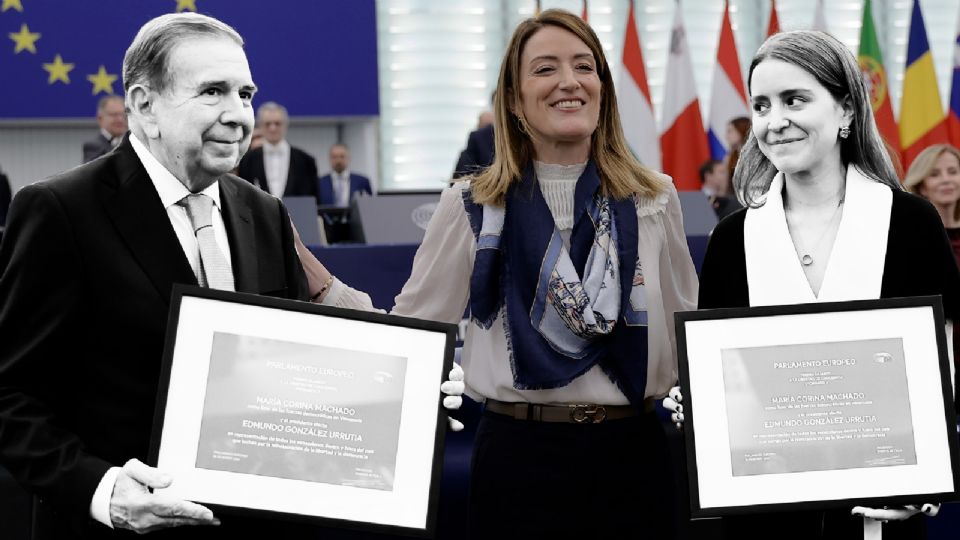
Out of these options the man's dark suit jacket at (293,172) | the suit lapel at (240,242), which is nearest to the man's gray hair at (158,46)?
the suit lapel at (240,242)

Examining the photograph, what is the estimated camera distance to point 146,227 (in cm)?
173

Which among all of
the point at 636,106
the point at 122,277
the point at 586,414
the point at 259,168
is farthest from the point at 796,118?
the point at 636,106

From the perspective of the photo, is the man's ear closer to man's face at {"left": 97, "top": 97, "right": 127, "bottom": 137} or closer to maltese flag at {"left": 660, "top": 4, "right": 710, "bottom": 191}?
man's face at {"left": 97, "top": 97, "right": 127, "bottom": 137}

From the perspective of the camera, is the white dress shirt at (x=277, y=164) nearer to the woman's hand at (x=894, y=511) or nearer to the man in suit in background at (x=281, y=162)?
the man in suit in background at (x=281, y=162)

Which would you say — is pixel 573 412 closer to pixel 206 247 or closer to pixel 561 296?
pixel 561 296

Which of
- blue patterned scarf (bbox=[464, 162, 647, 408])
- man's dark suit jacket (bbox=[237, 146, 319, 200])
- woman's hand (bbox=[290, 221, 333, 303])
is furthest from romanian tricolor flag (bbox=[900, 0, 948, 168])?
woman's hand (bbox=[290, 221, 333, 303])

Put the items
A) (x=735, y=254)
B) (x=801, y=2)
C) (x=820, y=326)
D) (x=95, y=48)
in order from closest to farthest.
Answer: (x=820, y=326) → (x=735, y=254) → (x=95, y=48) → (x=801, y=2)

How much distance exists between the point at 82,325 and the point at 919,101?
9568 mm

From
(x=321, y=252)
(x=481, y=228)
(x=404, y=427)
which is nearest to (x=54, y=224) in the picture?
(x=404, y=427)

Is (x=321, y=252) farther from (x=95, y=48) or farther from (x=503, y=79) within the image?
(x=95, y=48)

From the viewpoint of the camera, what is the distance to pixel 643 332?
2223 millimetres

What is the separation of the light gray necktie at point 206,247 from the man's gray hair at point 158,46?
181 mm

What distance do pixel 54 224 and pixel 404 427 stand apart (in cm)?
58

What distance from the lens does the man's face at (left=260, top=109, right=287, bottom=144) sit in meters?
8.92
